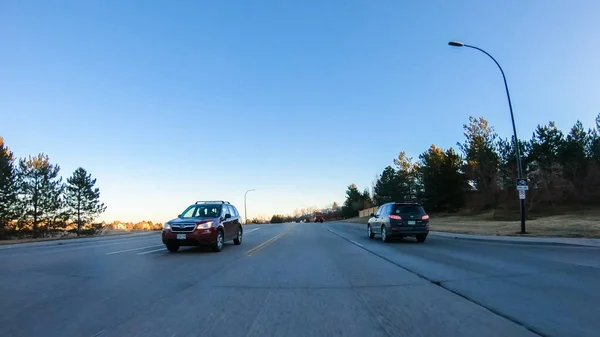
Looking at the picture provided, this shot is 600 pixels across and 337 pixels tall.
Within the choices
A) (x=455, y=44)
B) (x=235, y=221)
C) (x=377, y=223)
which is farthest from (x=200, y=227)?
(x=455, y=44)

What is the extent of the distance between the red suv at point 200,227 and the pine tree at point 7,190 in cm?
3912

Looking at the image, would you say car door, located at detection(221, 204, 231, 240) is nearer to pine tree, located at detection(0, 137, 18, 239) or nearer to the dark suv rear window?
the dark suv rear window

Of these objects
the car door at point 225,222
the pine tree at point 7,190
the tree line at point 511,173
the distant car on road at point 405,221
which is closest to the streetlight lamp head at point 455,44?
the distant car on road at point 405,221

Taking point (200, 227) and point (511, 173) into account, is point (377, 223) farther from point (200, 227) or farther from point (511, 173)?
point (511, 173)

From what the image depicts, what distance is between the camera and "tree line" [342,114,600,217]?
1559 inches

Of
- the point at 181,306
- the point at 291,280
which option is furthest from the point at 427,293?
the point at 181,306

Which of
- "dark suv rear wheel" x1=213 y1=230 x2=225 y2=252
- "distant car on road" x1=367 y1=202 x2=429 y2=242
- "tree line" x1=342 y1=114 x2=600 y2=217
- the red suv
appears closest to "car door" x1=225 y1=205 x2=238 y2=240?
the red suv

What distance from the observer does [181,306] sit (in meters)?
6.29

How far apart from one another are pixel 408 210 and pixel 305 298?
1302cm

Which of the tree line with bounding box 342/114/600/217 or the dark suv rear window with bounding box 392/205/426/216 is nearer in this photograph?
the dark suv rear window with bounding box 392/205/426/216

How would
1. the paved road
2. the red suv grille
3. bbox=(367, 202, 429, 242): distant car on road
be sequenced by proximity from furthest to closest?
bbox=(367, 202, 429, 242): distant car on road, the red suv grille, the paved road

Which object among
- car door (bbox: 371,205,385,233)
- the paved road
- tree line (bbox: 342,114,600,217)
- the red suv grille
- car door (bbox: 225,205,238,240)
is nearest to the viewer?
the paved road

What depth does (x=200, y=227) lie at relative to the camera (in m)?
14.2

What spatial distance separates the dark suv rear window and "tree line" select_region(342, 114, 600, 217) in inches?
965
